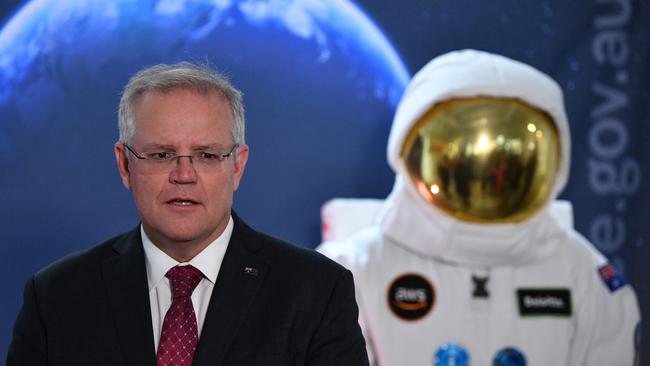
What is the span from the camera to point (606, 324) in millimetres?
2611

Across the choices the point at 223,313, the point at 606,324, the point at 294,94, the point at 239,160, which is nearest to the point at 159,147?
the point at 239,160

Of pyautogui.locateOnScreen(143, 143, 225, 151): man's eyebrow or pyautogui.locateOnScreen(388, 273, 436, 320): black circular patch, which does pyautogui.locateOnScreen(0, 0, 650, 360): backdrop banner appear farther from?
pyautogui.locateOnScreen(143, 143, 225, 151): man's eyebrow

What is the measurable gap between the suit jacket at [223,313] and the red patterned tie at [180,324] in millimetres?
23

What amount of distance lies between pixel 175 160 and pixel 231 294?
19 cm

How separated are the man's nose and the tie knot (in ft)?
0.44

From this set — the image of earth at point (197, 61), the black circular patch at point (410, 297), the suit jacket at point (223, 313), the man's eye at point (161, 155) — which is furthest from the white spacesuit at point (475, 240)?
the man's eye at point (161, 155)

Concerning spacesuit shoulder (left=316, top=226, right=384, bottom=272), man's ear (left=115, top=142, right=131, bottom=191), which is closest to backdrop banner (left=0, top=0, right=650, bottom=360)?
spacesuit shoulder (left=316, top=226, right=384, bottom=272)

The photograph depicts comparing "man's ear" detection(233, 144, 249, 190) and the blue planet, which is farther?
the blue planet

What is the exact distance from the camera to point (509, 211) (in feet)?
8.20

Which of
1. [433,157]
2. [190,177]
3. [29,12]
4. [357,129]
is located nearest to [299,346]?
[190,177]

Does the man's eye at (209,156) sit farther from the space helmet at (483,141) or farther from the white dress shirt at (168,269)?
the space helmet at (483,141)

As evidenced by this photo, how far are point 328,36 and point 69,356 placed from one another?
7.04 ft

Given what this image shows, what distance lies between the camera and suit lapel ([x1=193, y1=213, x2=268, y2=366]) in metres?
1.15

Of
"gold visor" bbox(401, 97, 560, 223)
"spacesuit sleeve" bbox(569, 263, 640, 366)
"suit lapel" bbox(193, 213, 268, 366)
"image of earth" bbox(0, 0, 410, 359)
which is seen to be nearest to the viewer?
"suit lapel" bbox(193, 213, 268, 366)
